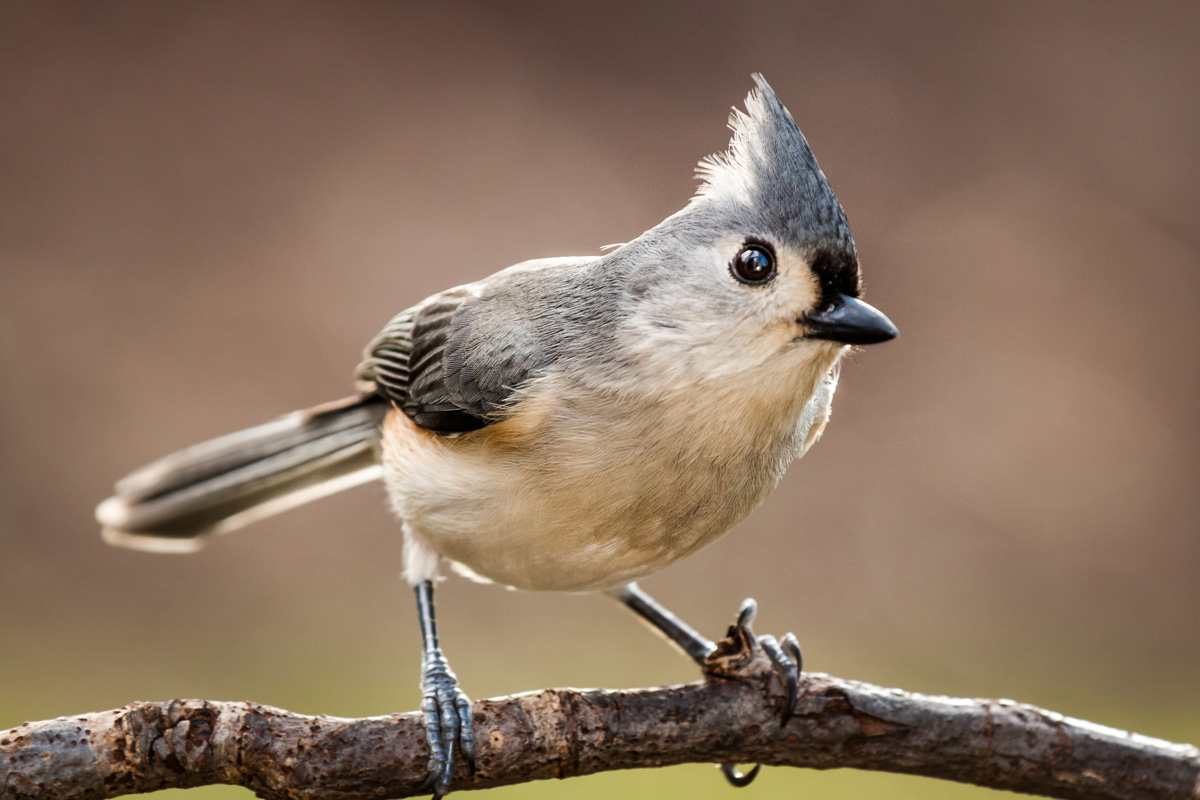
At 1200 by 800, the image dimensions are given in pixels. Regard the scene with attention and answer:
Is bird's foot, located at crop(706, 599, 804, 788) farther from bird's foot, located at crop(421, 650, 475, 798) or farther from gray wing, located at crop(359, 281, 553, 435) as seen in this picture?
gray wing, located at crop(359, 281, 553, 435)

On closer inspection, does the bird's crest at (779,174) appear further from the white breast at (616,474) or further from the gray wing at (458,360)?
the gray wing at (458,360)

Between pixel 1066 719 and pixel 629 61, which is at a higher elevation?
pixel 629 61

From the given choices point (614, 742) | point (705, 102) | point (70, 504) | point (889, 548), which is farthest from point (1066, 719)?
point (70, 504)

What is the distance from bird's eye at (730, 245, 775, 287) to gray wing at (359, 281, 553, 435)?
41 centimetres

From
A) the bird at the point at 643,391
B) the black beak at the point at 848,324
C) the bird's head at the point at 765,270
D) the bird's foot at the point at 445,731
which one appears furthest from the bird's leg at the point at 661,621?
the black beak at the point at 848,324

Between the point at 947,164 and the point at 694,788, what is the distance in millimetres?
3429

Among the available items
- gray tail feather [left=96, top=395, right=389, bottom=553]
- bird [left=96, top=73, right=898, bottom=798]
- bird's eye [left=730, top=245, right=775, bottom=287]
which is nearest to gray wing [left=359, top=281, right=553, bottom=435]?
bird [left=96, top=73, right=898, bottom=798]

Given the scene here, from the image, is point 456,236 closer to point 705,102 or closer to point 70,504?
point 705,102

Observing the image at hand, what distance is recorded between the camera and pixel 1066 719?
6.44 feet

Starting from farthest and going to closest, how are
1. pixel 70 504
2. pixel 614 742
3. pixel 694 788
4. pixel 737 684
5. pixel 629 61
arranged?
1. pixel 629 61
2. pixel 70 504
3. pixel 694 788
4. pixel 737 684
5. pixel 614 742

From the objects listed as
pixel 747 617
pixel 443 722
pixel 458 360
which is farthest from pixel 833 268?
pixel 443 722

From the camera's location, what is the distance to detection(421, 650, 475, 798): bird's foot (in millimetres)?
1731

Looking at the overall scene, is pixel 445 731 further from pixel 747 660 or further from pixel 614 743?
pixel 747 660

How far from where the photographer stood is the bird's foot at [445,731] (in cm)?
173
